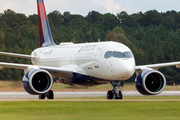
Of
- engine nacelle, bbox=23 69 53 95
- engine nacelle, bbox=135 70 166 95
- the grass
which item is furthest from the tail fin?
the grass

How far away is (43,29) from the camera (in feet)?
119

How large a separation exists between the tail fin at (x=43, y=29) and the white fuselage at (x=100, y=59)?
4318mm

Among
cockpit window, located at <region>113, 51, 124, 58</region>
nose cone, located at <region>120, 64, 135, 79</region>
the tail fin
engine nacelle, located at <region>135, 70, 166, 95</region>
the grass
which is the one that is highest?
the tail fin

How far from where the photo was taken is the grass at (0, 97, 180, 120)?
16984mm

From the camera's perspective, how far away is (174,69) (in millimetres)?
69250

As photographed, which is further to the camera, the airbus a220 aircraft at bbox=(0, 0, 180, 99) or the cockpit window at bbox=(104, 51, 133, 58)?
the cockpit window at bbox=(104, 51, 133, 58)

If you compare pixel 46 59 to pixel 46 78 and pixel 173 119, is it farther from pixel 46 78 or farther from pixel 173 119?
pixel 173 119

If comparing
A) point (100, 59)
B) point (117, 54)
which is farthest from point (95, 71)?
point (117, 54)

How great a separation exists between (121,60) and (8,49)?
44.1m

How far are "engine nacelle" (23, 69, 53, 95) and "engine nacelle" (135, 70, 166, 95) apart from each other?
16.8ft

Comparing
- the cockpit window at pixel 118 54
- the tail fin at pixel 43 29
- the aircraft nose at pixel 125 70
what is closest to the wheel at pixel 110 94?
the aircraft nose at pixel 125 70

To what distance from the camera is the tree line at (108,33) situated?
6978 cm

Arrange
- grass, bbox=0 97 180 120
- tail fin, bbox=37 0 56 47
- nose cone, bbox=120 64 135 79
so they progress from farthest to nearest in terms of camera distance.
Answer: tail fin, bbox=37 0 56 47, nose cone, bbox=120 64 135 79, grass, bbox=0 97 180 120

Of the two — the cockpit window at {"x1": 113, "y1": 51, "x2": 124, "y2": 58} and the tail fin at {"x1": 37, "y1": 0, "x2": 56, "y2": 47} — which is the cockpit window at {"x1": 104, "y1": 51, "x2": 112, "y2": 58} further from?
the tail fin at {"x1": 37, "y1": 0, "x2": 56, "y2": 47}
